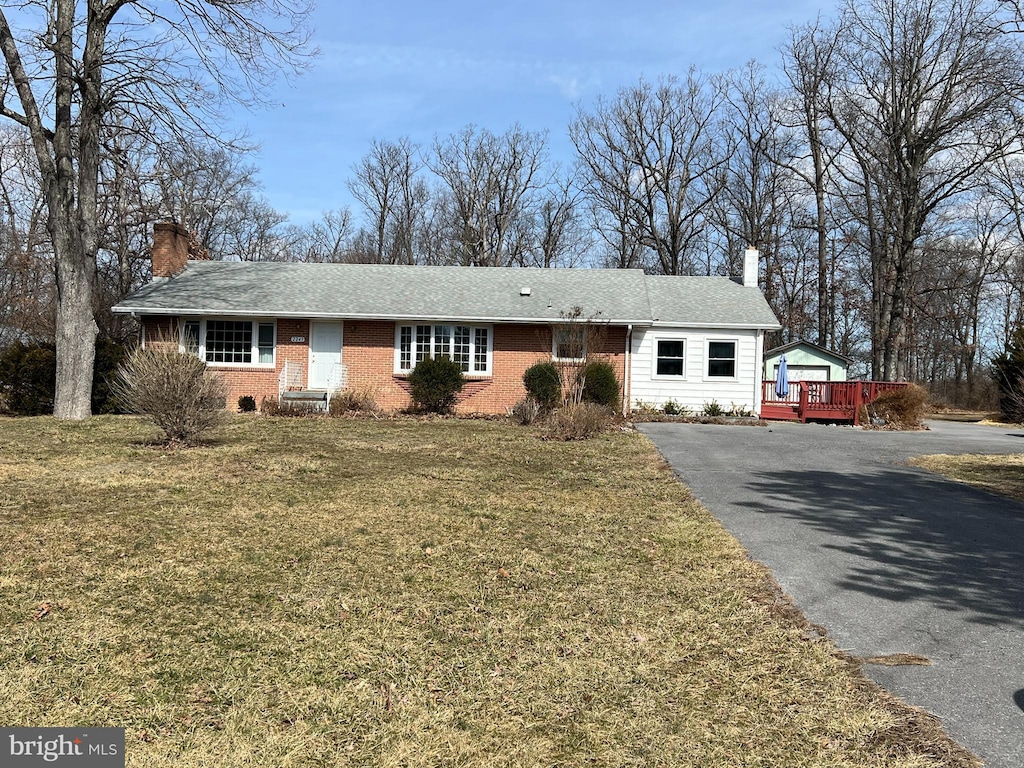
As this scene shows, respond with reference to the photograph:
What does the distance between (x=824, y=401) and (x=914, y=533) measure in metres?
15.0

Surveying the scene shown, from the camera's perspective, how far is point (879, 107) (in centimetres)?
2928

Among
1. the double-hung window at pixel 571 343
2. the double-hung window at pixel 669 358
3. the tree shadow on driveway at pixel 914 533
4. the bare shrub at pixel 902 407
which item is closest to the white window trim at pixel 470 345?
the double-hung window at pixel 571 343

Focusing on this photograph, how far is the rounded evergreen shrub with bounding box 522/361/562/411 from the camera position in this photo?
703 inches

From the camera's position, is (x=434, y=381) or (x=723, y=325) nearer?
(x=434, y=381)

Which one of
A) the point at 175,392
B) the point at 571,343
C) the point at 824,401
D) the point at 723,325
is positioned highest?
the point at 723,325

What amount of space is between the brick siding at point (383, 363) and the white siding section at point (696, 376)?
903mm

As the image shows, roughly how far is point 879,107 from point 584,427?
23.9 meters

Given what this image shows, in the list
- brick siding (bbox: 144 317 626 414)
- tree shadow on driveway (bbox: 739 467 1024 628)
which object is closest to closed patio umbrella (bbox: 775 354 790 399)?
brick siding (bbox: 144 317 626 414)

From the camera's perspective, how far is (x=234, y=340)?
19.9 meters

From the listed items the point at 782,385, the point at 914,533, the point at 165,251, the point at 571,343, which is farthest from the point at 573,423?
the point at 165,251

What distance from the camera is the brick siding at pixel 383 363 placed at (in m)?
19.6

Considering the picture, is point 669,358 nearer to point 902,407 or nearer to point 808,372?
point 902,407

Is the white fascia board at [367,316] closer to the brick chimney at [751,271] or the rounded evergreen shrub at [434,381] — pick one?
the rounded evergreen shrub at [434,381]

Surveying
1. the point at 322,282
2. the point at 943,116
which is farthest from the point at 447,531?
the point at 943,116
